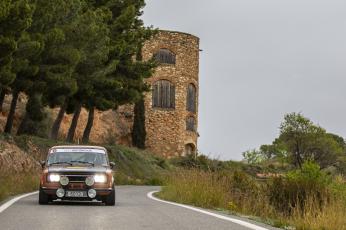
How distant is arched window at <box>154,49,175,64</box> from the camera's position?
7000 cm

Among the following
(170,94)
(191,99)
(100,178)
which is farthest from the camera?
(191,99)

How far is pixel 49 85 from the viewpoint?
37844 millimetres

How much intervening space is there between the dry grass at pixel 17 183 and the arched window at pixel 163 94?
41.0 metres

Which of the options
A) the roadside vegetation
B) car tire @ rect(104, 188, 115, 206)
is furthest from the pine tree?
car tire @ rect(104, 188, 115, 206)

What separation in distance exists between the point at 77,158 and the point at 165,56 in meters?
51.5

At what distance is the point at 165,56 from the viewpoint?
2776 inches

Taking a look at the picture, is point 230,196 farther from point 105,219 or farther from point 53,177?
point 105,219

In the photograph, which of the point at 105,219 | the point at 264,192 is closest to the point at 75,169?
the point at 105,219

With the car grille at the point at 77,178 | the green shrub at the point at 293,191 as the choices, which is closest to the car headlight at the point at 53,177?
the car grille at the point at 77,178

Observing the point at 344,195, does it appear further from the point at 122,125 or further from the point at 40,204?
the point at 122,125

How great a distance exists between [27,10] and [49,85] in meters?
9.01

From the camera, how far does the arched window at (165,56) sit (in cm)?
7000

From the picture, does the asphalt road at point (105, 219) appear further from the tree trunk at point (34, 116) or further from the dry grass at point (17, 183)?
the tree trunk at point (34, 116)

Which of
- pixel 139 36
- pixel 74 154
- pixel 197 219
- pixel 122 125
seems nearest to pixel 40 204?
pixel 74 154
